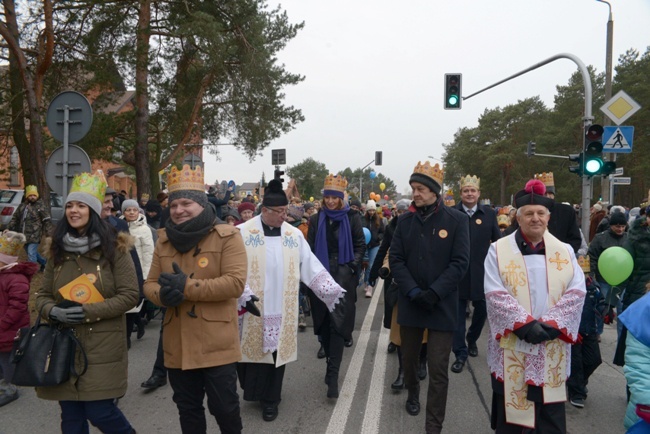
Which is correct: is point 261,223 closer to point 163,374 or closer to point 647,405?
point 163,374

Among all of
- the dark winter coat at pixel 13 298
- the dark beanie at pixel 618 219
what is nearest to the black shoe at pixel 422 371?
the dark beanie at pixel 618 219

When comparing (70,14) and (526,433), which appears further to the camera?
(70,14)

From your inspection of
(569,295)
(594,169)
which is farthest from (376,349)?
(594,169)

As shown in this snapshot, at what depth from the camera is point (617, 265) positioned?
499cm

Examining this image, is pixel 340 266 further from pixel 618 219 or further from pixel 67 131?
pixel 67 131

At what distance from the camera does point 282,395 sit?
488 cm

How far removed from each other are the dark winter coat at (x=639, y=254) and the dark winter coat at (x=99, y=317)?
16.3 feet

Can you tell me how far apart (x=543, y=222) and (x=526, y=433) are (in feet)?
4.88

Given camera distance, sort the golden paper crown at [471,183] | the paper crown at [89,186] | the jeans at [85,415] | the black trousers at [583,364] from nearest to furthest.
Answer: the jeans at [85,415], the paper crown at [89,186], the black trousers at [583,364], the golden paper crown at [471,183]

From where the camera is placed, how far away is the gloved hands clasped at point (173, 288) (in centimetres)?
287

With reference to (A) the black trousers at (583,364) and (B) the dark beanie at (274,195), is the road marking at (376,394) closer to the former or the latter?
(A) the black trousers at (583,364)

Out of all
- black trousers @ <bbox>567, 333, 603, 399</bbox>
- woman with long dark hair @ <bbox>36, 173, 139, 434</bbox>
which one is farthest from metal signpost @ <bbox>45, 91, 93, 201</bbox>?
black trousers @ <bbox>567, 333, 603, 399</bbox>

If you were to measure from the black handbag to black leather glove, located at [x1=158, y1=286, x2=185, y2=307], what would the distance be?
79 centimetres

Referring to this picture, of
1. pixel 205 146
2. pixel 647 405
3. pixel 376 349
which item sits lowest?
pixel 376 349
